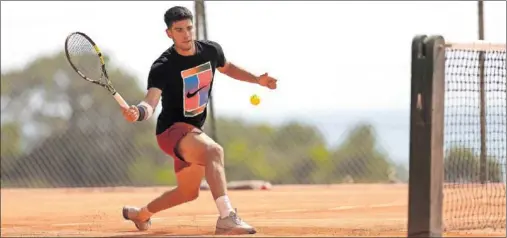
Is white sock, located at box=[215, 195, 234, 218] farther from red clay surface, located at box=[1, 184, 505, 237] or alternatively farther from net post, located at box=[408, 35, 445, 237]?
net post, located at box=[408, 35, 445, 237]

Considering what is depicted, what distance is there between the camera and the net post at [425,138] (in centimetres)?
830

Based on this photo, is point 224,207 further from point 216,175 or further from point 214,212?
point 214,212

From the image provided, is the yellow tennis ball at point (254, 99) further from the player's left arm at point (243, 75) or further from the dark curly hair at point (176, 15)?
the dark curly hair at point (176, 15)

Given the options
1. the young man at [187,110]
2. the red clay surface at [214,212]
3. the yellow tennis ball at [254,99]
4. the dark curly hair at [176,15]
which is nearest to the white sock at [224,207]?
the young man at [187,110]

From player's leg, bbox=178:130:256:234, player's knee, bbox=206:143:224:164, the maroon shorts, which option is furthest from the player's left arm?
player's knee, bbox=206:143:224:164

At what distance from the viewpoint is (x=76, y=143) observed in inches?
917

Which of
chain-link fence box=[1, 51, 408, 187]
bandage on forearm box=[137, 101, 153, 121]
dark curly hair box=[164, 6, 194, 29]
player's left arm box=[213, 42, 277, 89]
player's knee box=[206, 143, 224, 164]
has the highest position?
dark curly hair box=[164, 6, 194, 29]

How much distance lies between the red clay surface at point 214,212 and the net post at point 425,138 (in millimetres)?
867

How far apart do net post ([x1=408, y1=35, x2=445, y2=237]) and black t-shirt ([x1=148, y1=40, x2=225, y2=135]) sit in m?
1.76

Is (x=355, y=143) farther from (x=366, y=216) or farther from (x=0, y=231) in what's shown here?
(x=0, y=231)

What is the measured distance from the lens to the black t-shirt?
9.39 meters

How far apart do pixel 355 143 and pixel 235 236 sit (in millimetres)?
14005

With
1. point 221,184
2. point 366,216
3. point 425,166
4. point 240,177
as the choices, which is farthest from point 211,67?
point 240,177

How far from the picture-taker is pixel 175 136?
31.0ft
